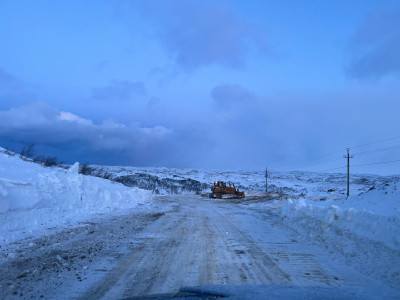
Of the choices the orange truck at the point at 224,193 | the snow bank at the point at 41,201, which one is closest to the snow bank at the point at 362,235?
the snow bank at the point at 41,201

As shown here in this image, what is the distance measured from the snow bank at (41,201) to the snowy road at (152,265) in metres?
1.58

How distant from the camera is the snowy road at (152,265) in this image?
5.19 meters

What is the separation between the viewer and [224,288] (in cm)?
489

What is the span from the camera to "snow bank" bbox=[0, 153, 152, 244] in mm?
9750

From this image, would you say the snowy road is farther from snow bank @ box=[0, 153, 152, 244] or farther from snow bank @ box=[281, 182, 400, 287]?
snow bank @ box=[0, 153, 152, 244]

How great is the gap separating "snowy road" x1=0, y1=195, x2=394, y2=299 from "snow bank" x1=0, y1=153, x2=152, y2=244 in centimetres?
158

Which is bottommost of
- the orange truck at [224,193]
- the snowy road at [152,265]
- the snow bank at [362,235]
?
the snowy road at [152,265]

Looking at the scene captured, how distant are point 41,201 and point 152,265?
316 inches

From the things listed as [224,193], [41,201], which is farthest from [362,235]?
[224,193]

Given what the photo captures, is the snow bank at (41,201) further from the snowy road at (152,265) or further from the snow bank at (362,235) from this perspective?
the snow bank at (362,235)

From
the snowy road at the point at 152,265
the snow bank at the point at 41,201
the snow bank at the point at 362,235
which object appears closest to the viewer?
the snowy road at the point at 152,265

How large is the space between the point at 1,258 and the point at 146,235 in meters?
4.66

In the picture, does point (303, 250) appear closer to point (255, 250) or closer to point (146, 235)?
point (255, 250)

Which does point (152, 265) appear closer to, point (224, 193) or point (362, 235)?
point (362, 235)
